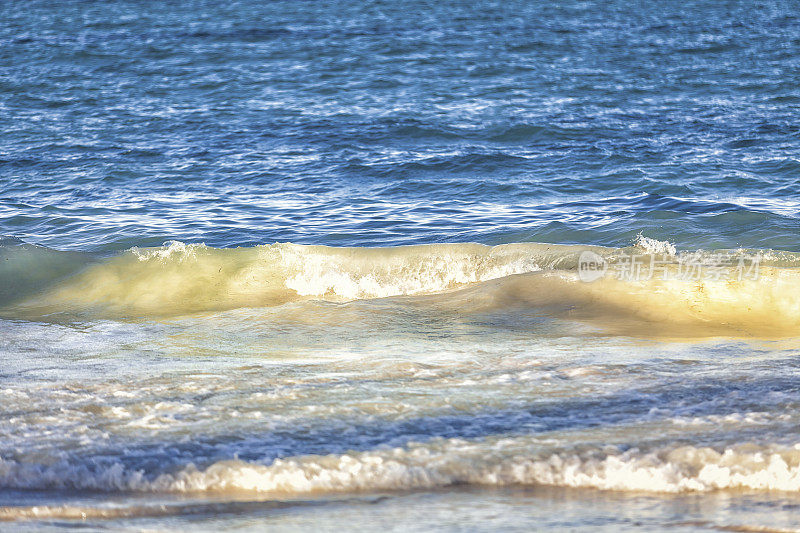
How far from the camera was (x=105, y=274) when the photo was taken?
8859 millimetres

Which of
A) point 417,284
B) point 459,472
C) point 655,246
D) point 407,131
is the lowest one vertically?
point 459,472

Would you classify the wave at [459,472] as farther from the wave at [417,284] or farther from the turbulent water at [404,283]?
the wave at [417,284]

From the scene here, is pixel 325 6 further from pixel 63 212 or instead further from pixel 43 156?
pixel 63 212

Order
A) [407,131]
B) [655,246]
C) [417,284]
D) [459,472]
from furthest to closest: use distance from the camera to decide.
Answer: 1. [407,131]
2. [655,246]
3. [417,284]
4. [459,472]

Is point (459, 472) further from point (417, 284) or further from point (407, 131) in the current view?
point (407, 131)

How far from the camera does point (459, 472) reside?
11.6 feet

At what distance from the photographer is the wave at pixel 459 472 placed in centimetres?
342


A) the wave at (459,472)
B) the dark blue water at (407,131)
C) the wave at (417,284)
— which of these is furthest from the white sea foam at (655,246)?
the wave at (459,472)

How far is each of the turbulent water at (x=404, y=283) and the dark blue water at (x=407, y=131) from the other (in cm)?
7

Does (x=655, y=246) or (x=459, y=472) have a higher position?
(x=655, y=246)

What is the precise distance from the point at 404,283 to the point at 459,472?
4.89m

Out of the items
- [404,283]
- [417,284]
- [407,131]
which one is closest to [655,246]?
[417,284]

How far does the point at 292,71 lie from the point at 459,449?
51.2 feet

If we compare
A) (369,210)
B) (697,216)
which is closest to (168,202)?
(369,210)
